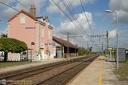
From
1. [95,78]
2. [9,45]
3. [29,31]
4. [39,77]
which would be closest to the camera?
[95,78]

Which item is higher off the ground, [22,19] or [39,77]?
[22,19]

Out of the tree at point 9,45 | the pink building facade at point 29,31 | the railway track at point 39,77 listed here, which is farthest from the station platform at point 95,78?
the pink building facade at point 29,31

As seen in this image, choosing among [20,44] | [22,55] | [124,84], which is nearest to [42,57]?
[22,55]

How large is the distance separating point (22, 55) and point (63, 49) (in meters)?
25.6

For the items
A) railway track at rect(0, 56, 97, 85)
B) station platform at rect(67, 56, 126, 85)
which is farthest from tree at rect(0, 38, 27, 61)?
station platform at rect(67, 56, 126, 85)

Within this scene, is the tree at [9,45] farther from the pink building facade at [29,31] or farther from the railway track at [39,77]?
the railway track at [39,77]

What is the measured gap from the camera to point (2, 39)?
3828 centimetres

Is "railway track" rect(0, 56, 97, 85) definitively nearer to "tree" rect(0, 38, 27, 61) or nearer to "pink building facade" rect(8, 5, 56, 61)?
"tree" rect(0, 38, 27, 61)

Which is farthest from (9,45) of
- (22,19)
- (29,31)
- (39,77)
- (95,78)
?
(95,78)

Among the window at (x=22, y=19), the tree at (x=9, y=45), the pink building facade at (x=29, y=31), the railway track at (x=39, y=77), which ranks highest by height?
the window at (x=22, y=19)

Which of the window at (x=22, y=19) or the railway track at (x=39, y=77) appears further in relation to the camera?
the window at (x=22, y=19)

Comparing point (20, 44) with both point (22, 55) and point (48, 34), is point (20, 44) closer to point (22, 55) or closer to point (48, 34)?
point (22, 55)

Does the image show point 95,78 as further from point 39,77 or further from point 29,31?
point 29,31

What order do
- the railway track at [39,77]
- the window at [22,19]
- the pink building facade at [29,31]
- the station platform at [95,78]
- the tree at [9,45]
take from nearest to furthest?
the station platform at [95,78], the railway track at [39,77], the tree at [9,45], the pink building facade at [29,31], the window at [22,19]
